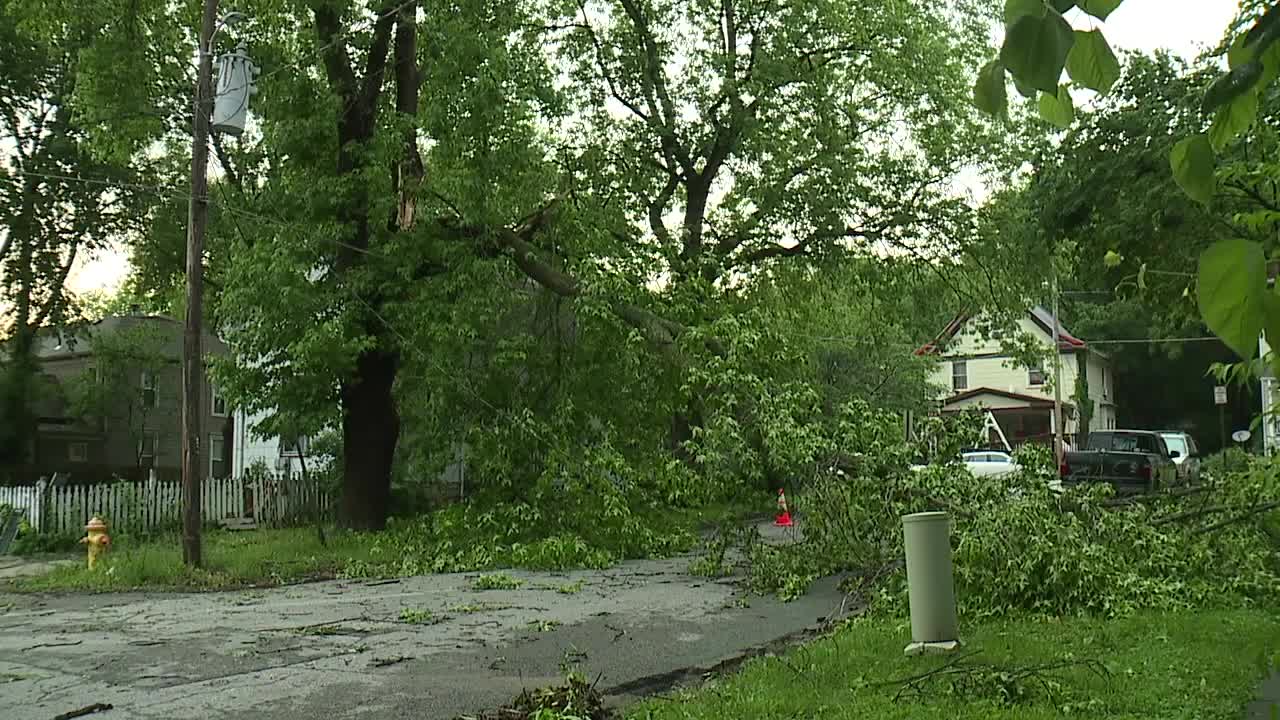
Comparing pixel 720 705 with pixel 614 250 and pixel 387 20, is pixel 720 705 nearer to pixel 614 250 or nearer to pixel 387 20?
pixel 614 250

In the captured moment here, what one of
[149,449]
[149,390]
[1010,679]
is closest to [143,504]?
[1010,679]

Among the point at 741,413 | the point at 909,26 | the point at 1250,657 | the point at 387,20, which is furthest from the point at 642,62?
the point at 1250,657

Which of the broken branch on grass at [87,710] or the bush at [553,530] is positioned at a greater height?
the bush at [553,530]

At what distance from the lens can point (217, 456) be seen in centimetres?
4659

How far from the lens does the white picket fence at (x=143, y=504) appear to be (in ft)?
69.6

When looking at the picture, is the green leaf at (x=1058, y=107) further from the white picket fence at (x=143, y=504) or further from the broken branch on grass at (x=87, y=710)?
the white picket fence at (x=143, y=504)

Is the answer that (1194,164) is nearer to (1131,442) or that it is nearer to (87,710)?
(87,710)

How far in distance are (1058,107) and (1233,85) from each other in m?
0.21

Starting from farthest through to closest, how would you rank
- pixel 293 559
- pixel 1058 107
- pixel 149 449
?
pixel 149 449
pixel 293 559
pixel 1058 107

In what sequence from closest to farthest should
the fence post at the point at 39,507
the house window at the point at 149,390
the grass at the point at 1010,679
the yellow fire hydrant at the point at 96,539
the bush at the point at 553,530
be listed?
the grass at the point at 1010,679, the bush at the point at 553,530, the yellow fire hydrant at the point at 96,539, the fence post at the point at 39,507, the house window at the point at 149,390

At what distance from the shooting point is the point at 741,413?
14.1 meters

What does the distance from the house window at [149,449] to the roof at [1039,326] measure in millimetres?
26780

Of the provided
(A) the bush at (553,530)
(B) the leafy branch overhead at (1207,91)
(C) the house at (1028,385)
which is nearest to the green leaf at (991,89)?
(B) the leafy branch overhead at (1207,91)

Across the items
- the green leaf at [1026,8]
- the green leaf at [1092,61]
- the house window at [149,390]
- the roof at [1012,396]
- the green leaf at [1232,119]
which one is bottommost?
the green leaf at [1232,119]
